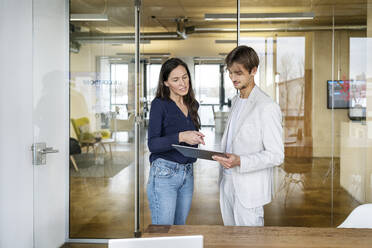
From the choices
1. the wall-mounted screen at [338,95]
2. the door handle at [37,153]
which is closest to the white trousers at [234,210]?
the door handle at [37,153]

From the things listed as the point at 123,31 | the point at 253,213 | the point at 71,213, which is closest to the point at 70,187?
the point at 71,213

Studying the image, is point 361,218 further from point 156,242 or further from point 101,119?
point 101,119

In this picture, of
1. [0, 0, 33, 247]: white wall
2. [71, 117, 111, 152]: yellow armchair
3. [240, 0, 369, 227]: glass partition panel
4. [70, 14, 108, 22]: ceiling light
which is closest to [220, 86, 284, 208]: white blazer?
[0, 0, 33, 247]: white wall

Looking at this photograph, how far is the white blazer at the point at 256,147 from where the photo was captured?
2064 millimetres

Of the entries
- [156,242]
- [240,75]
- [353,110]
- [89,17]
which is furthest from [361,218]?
[89,17]

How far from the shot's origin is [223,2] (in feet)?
16.0

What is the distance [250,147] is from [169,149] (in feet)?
1.60

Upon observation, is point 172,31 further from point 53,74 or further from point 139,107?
point 53,74

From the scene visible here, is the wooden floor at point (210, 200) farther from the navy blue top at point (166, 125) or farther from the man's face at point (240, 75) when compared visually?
the man's face at point (240, 75)

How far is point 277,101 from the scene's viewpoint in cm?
455

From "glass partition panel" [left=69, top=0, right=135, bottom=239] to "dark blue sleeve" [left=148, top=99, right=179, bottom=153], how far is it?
1.90 m

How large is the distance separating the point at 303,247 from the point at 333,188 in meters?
3.38

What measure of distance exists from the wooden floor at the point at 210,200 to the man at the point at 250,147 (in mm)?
A: 2249

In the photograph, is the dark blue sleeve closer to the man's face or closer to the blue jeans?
the blue jeans
